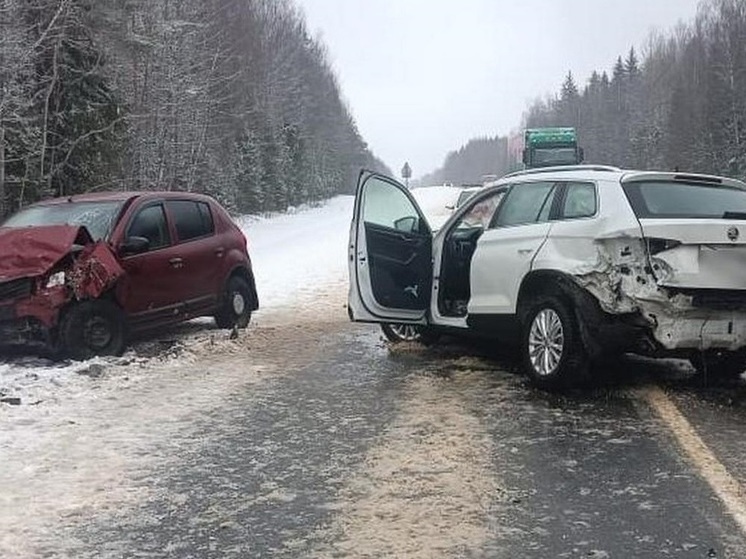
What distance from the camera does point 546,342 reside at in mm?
6852

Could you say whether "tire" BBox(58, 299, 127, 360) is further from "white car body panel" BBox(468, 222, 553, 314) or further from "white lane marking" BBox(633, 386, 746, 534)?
"white lane marking" BBox(633, 386, 746, 534)

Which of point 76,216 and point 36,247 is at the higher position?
point 76,216

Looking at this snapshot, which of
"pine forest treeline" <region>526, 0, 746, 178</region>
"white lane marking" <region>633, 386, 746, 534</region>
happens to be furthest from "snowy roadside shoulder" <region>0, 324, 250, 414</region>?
"pine forest treeline" <region>526, 0, 746, 178</region>

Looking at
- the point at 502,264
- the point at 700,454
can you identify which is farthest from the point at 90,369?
the point at 700,454

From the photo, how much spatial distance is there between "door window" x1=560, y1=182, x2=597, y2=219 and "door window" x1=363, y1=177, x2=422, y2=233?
6.36 feet

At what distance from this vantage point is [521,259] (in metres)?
7.23

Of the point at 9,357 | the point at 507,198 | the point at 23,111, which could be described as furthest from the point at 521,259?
the point at 23,111

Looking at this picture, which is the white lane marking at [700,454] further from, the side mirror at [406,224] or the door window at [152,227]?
the door window at [152,227]

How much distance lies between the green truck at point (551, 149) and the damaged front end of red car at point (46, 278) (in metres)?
29.7

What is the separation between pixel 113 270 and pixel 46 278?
24.4 inches

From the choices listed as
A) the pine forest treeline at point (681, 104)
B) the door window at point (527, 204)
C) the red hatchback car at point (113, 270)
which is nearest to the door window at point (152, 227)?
the red hatchback car at point (113, 270)

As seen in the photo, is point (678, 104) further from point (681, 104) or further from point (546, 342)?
point (546, 342)

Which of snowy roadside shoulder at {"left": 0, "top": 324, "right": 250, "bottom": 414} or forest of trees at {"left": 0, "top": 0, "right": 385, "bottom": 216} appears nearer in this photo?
snowy roadside shoulder at {"left": 0, "top": 324, "right": 250, "bottom": 414}

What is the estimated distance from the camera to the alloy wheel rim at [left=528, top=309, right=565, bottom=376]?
670 cm
